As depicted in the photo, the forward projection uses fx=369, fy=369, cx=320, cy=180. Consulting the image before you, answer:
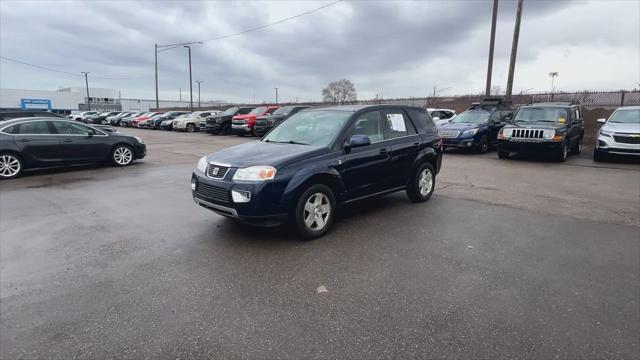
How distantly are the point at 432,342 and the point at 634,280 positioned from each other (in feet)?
8.23

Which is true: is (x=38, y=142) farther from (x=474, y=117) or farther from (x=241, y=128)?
(x=474, y=117)

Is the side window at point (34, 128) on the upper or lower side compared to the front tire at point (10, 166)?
upper

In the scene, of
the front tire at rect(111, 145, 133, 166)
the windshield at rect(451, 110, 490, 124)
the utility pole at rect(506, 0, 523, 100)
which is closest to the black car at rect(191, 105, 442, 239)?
the front tire at rect(111, 145, 133, 166)

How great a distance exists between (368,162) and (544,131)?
8.36m

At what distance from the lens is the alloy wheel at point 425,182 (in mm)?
6559

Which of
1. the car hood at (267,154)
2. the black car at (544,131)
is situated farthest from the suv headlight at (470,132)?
the car hood at (267,154)

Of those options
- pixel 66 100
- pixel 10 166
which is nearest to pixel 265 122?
pixel 10 166

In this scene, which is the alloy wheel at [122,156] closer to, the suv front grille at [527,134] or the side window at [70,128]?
the side window at [70,128]

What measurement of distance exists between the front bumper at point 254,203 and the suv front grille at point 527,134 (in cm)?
981

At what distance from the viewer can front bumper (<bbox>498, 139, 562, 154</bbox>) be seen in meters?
11.0

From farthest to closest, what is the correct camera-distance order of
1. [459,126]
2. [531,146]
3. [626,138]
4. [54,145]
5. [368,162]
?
1. [459,126]
2. [531,146]
3. [626,138]
4. [54,145]
5. [368,162]

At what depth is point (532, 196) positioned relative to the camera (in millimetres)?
7152

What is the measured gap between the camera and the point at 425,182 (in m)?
6.71

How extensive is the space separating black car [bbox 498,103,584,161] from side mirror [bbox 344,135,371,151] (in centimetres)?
845
